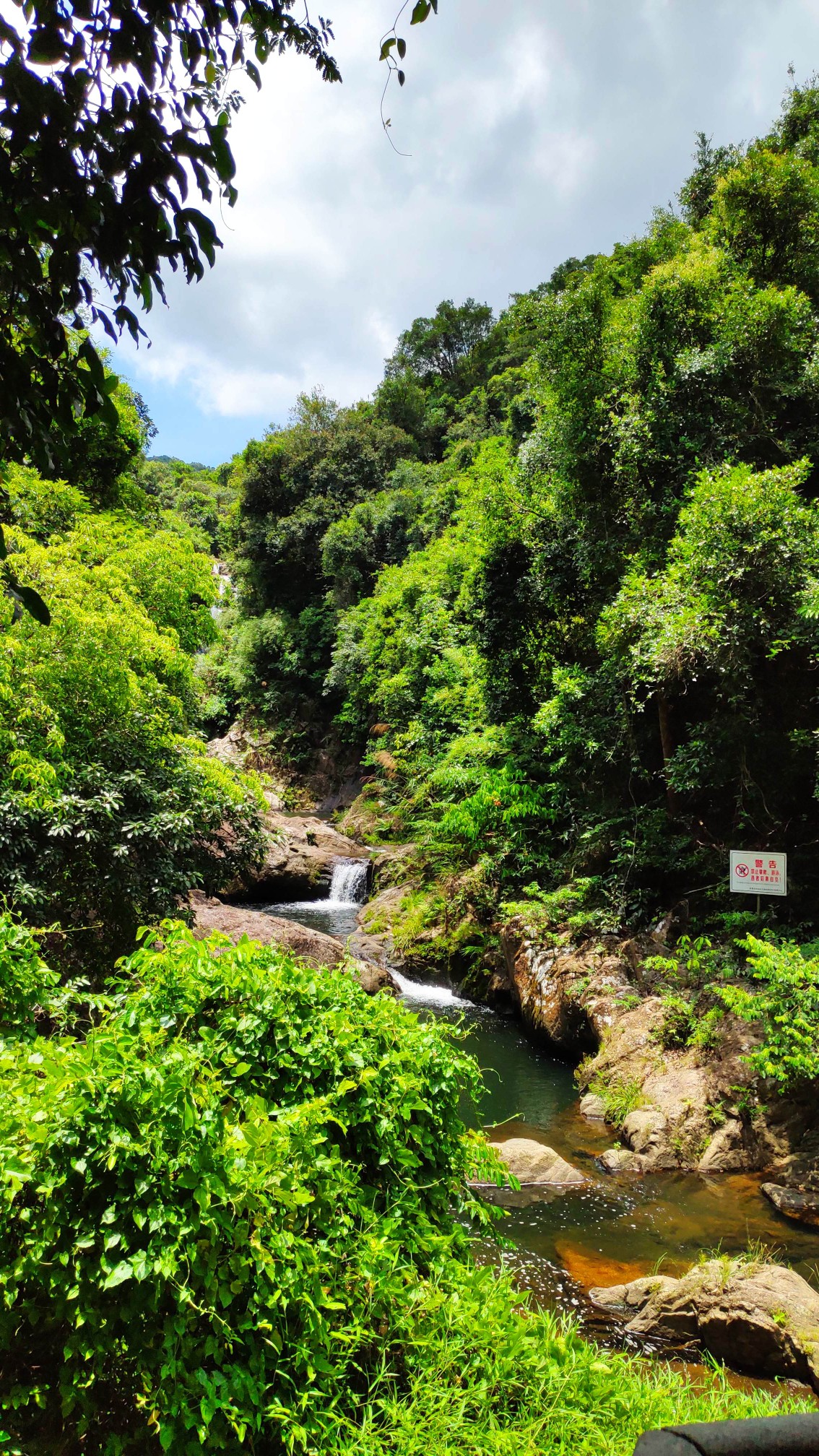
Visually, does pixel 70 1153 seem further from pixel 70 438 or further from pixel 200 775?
pixel 200 775

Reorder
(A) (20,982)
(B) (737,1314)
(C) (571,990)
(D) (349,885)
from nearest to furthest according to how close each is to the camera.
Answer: (A) (20,982), (B) (737,1314), (C) (571,990), (D) (349,885)

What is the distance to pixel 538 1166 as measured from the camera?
6.19 metres

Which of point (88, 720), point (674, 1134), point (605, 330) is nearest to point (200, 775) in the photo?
point (88, 720)

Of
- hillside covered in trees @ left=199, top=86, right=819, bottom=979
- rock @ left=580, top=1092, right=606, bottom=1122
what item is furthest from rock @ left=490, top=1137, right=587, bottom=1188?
hillside covered in trees @ left=199, top=86, right=819, bottom=979

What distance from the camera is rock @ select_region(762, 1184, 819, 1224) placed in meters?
5.48

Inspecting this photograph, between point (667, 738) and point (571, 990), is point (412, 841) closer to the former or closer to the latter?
point (667, 738)

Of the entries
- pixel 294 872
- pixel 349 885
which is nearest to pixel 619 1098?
pixel 349 885

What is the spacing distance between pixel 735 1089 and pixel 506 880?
19.2ft

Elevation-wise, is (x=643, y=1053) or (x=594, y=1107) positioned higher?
(x=643, y=1053)

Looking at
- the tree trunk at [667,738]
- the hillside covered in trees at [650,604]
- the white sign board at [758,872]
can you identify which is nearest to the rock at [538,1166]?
the white sign board at [758,872]

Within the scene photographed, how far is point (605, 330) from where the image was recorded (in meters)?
11.8

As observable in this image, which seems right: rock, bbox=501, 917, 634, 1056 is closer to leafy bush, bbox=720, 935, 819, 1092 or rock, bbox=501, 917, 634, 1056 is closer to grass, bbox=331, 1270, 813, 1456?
leafy bush, bbox=720, 935, 819, 1092

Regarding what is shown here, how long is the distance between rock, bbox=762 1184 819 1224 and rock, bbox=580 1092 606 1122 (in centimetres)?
195

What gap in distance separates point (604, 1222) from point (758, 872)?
12.1ft
